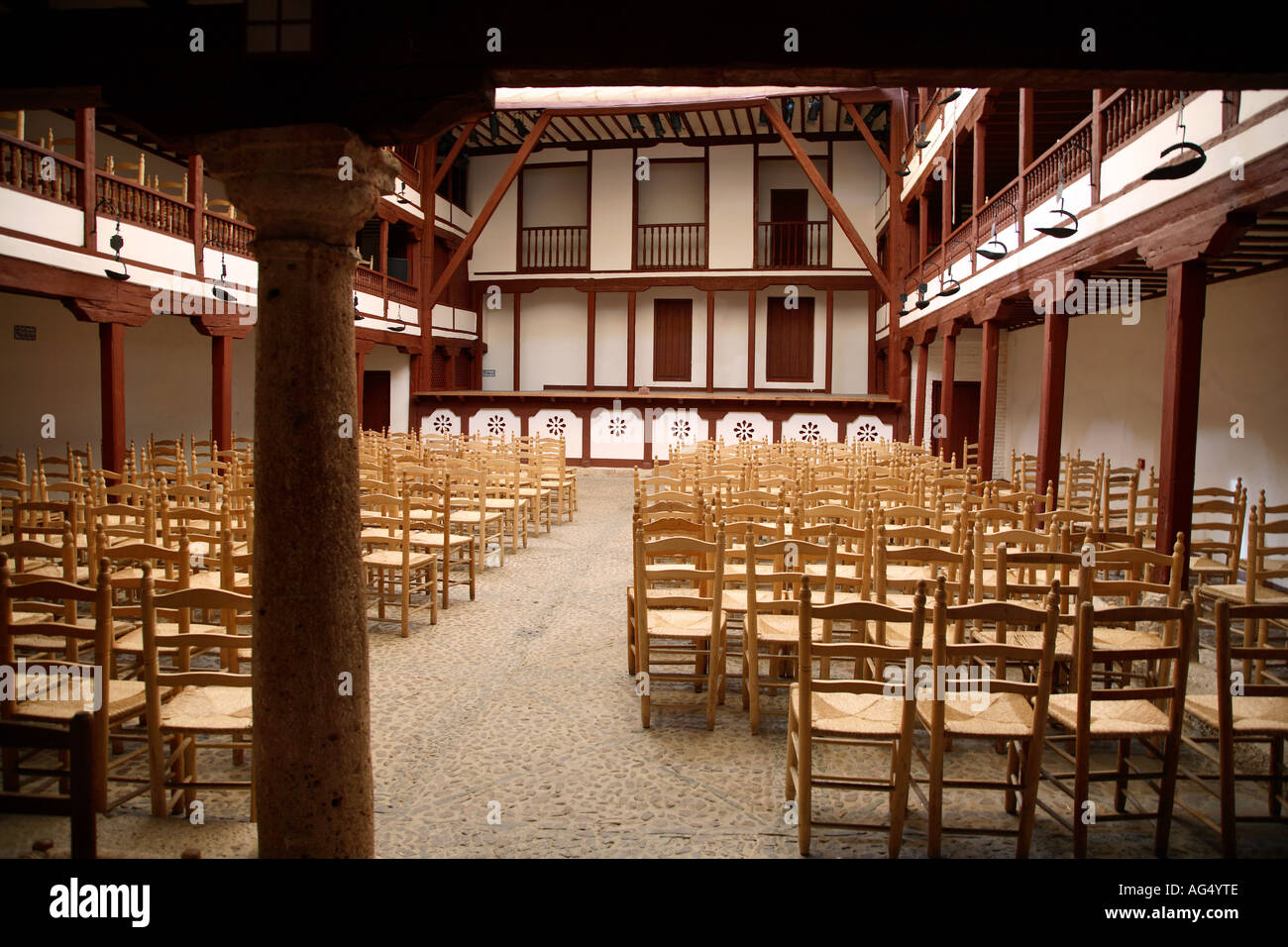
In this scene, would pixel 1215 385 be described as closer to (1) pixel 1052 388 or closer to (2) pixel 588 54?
(1) pixel 1052 388

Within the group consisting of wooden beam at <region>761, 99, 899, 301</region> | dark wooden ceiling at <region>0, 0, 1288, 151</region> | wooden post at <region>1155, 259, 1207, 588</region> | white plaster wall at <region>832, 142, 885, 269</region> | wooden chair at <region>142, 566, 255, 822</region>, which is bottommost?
wooden chair at <region>142, 566, 255, 822</region>

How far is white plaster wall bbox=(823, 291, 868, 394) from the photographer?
20266mm

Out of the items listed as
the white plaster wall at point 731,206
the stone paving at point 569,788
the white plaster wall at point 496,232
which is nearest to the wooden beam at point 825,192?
the white plaster wall at point 731,206

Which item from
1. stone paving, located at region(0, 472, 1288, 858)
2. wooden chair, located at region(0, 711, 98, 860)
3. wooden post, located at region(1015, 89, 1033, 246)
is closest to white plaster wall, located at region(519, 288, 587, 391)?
wooden post, located at region(1015, 89, 1033, 246)

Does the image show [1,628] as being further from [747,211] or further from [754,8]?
[747,211]

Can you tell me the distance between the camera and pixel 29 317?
36.3ft

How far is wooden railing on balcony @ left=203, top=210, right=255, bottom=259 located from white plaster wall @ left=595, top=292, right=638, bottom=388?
33.7 ft

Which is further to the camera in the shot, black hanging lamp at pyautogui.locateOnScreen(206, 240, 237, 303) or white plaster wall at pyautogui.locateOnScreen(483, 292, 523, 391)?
white plaster wall at pyautogui.locateOnScreen(483, 292, 523, 391)

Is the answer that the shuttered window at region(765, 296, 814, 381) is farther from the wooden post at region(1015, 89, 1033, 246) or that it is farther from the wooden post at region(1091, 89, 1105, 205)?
the wooden post at region(1091, 89, 1105, 205)

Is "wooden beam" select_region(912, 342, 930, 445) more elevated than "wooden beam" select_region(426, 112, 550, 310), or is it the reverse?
"wooden beam" select_region(426, 112, 550, 310)

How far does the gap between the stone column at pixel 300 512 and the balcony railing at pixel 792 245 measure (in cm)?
1822

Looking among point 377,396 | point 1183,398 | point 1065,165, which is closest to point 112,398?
point 377,396

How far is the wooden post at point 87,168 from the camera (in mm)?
8344
